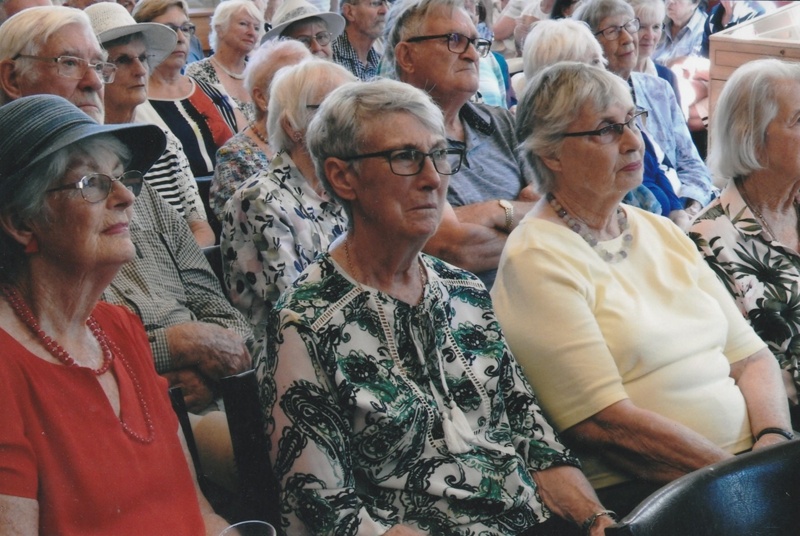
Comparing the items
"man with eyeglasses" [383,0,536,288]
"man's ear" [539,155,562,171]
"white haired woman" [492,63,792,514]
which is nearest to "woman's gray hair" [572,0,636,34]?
"man with eyeglasses" [383,0,536,288]

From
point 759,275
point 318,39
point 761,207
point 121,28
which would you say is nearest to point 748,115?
point 761,207

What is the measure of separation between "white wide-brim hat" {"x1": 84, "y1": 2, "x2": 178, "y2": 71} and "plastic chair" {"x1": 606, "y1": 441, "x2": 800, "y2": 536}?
2.31 metres

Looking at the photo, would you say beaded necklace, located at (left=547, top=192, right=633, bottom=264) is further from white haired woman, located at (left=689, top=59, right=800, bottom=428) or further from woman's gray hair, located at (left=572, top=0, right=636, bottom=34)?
woman's gray hair, located at (left=572, top=0, right=636, bottom=34)

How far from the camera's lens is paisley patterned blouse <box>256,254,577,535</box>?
61.7 inches

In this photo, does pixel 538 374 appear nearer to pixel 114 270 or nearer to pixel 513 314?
pixel 513 314

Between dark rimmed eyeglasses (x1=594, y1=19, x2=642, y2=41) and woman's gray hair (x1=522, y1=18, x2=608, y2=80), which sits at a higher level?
woman's gray hair (x1=522, y1=18, x2=608, y2=80)

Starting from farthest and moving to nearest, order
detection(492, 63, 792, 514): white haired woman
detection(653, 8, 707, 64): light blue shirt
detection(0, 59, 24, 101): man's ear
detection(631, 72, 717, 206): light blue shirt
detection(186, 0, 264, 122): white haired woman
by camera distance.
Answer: detection(653, 8, 707, 64): light blue shirt → detection(186, 0, 264, 122): white haired woman → detection(631, 72, 717, 206): light blue shirt → detection(0, 59, 24, 101): man's ear → detection(492, 63, 792, 514): white haired woman

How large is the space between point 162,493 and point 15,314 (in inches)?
14.4

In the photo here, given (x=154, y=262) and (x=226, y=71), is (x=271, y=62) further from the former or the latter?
(x=226, y=71)

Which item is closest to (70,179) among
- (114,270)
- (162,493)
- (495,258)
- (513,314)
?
(114,270)

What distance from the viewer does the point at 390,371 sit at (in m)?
1.68

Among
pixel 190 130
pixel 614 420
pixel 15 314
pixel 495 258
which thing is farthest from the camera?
pixel 190 130

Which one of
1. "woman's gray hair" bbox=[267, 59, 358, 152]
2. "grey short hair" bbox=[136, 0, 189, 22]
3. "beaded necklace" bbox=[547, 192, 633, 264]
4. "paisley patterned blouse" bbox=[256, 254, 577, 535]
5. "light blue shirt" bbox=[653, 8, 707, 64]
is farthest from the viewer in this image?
"light blue shirt" bbox=[653, 8, 707, 64]

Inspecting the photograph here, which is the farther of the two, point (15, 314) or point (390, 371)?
point (390, 371)
